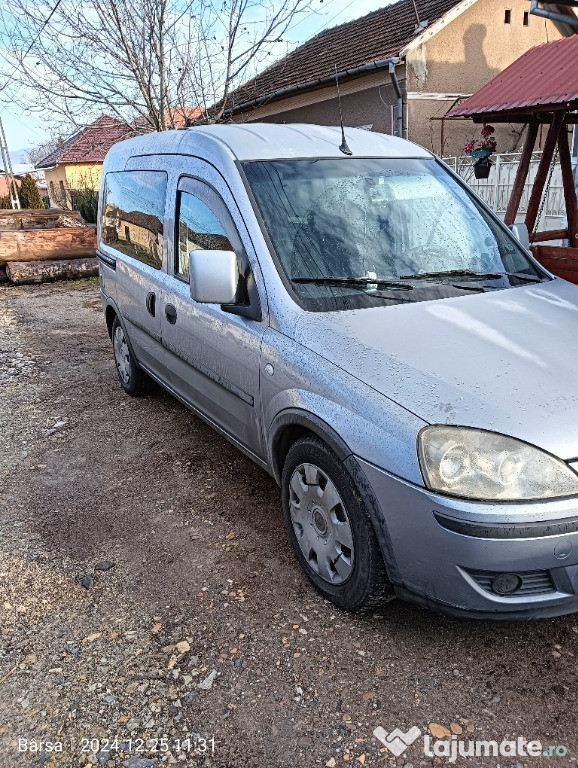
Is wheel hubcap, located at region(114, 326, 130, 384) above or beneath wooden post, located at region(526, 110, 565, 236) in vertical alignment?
beneath

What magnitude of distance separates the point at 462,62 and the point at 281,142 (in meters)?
11.9

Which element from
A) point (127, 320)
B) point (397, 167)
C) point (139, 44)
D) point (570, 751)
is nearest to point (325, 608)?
point (570, 751)

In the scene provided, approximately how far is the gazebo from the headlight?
14.4ft

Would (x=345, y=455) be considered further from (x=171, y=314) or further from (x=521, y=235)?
(x=521, y=235)

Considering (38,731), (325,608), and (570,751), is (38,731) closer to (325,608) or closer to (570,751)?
(325,608)

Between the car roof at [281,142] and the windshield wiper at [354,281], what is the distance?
814 mm

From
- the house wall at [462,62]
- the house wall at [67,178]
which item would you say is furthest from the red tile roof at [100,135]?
the house wall at [67,178]

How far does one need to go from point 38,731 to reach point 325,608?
1160 mm

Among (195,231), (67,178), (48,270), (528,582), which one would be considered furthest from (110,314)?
(67,178)

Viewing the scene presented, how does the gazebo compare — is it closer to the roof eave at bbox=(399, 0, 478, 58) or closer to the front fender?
the front fender

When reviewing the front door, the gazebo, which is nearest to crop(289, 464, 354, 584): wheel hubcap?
the front door

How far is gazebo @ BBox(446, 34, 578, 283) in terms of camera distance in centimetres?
599

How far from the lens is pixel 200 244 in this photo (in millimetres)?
3414

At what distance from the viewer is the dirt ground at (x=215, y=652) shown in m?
2.10
